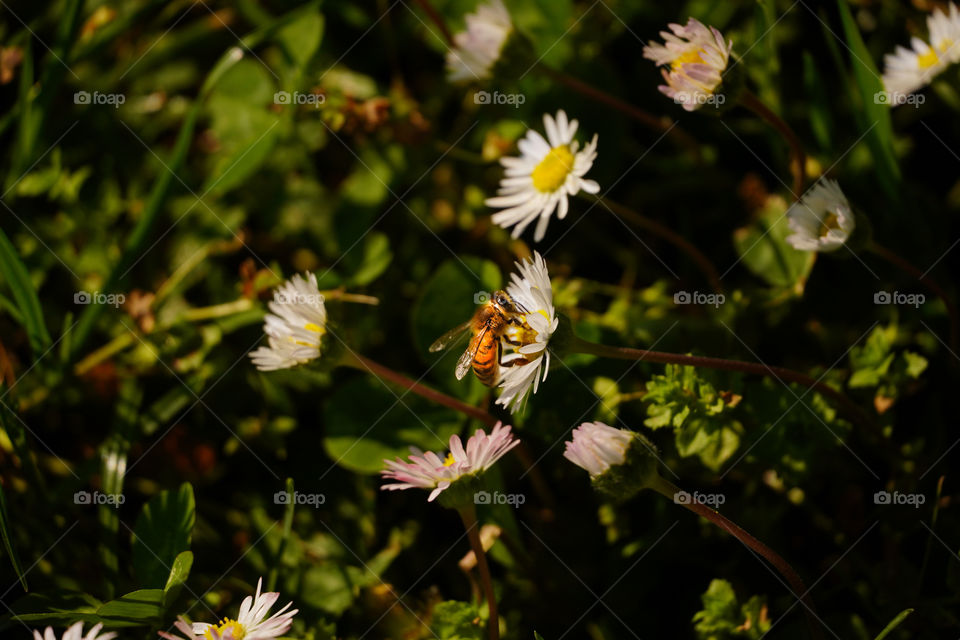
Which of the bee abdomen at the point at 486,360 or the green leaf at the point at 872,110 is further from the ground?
the green leaf at the point at 872,110

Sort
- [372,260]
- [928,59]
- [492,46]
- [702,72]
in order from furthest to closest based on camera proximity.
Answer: [372,260], [492,46], [928,59], [702,72]

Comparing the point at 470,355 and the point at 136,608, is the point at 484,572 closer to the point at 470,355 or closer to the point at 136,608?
the point at 470,355

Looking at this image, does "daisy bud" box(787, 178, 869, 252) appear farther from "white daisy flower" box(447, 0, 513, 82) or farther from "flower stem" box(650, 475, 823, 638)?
"white daisy flower" box(447, 0, 513, 82)

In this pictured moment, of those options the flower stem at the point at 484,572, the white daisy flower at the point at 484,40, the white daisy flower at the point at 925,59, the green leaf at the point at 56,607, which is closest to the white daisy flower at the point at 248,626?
the green leaf at the point at 56,607

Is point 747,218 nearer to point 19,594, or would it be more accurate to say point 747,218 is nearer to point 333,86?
point 333,86

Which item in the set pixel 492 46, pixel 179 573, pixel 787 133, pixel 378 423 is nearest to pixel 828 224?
pixel 787 133

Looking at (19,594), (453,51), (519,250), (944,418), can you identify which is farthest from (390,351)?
(944,418)

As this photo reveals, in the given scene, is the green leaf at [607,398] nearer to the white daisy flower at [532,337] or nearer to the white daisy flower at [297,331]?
the white daisy flower at [532,337]
